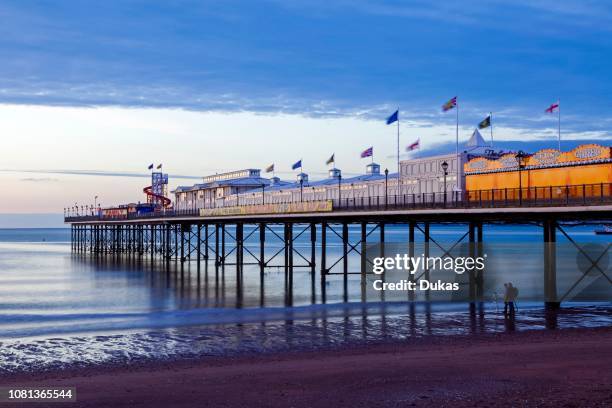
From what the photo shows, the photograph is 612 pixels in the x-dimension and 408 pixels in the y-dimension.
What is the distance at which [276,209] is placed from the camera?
2045 inches

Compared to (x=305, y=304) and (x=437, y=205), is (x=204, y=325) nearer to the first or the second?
(x=305, y=304)

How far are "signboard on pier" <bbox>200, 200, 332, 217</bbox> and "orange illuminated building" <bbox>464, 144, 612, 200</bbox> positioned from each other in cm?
932

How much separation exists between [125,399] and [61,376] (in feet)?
13.7

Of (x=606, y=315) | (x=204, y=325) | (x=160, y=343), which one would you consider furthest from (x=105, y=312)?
(x=606, y=315)

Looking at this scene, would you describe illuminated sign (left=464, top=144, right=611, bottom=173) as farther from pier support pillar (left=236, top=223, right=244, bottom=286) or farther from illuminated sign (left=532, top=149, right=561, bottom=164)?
pier support pillar (left=236, top=223, right=244, bottom=286)

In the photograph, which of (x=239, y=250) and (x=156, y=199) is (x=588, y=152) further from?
(x=156, y=199)

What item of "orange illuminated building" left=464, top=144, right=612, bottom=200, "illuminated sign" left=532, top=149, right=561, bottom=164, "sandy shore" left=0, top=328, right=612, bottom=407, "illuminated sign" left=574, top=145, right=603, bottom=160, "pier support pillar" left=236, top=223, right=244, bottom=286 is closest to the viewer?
"sandy shore" left=0, top=328, right=612, bottom=407

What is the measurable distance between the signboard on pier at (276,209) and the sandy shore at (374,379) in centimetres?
2382

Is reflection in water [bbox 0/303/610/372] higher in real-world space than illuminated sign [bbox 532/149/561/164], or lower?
lower

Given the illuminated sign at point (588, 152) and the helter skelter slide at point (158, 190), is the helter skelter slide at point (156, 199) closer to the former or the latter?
the helter skelter slide at point (158, 190)

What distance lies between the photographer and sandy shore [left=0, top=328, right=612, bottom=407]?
50.6ft

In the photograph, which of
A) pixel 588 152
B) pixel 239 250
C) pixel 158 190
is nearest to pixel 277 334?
pixel 588 152

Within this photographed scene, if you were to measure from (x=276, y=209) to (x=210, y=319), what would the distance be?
20.3m

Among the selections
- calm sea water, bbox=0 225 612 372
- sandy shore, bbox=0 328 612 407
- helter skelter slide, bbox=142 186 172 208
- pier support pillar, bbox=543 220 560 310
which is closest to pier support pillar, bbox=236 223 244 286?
calm sea water, bbox=0 225 612 372
